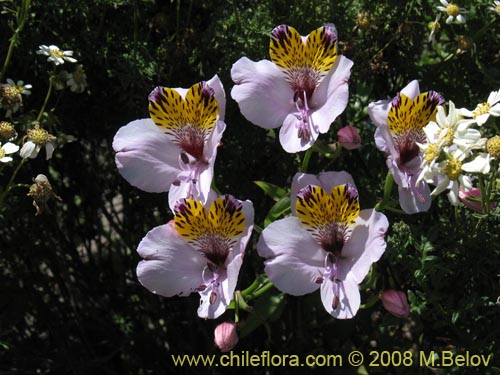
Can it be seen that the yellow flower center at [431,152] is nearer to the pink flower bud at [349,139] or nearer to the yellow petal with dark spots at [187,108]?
the pink flower bud at [349,139]

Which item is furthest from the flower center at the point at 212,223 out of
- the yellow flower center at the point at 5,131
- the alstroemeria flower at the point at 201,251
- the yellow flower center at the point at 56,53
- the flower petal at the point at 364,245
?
the yellow flower center at the point at 56,53

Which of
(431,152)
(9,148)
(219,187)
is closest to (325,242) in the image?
(431,152)

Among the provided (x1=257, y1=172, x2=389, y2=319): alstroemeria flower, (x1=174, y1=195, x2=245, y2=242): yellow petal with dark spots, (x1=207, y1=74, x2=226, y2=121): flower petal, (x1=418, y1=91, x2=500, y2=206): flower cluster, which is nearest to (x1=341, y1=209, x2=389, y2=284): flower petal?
(x1=257, y1=172, x2=389, y2=319): alstroemeria flower

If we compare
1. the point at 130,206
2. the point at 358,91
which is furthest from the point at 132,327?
the point at 358,91

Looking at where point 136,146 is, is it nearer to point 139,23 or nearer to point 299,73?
point 299,73

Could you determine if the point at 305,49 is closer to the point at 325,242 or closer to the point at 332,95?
the point at 332,95

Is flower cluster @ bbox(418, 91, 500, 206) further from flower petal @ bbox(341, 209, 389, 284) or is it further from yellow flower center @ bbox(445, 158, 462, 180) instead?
flower petal @ bbox(341, 209, 389, 284)
